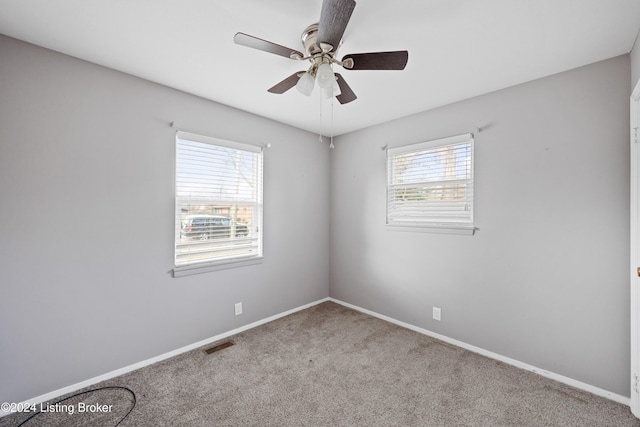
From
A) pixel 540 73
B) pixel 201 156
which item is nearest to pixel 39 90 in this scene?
pixel 201 156

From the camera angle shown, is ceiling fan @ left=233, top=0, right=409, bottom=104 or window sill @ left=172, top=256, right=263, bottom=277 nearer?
ceiling fan @ left=233, top=0, right=409, bottom=104

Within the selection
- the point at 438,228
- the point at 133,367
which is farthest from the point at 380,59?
the point at 133,367

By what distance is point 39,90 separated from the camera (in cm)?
190

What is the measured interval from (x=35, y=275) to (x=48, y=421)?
3.04 ft

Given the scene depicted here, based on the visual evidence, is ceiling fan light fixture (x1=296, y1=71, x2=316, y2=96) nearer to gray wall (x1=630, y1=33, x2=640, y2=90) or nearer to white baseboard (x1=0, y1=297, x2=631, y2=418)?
gray wall (x1=630, y1=33, x2=640, y2=90)

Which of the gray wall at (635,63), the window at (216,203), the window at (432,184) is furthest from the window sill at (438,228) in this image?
the window at (216,203)

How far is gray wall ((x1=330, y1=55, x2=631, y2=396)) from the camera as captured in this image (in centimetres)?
198

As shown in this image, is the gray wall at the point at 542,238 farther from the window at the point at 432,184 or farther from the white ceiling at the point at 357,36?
the white ceiling at the point at 357,36

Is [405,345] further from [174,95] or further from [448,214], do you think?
[174,95]

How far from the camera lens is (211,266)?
2750mm

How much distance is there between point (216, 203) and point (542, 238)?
9.70 ft

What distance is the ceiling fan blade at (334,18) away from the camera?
1175 millimetres

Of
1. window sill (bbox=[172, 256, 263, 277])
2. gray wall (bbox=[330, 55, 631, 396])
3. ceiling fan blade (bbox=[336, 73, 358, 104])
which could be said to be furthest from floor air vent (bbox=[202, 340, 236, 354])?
ceiling fan blade (bbox=[336, 73, 358, 104])

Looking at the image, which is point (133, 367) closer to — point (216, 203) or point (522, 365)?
point (216, 203)
